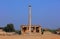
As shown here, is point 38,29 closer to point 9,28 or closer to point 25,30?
point 25,30

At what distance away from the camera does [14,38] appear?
16.5m

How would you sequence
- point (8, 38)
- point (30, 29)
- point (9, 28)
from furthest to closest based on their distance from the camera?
point (9, 28) < point (30, 29) < point (8, 38)

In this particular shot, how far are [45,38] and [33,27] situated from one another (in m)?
17.6

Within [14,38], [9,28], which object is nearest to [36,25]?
[9,28]

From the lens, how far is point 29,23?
34.0 m

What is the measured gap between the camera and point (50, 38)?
16.7 metres

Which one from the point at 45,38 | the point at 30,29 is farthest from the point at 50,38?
the point at 30,29

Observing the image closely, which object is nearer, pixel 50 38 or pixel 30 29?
pixel 50 38

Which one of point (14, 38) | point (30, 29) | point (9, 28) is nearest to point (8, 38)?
point (14, 38)

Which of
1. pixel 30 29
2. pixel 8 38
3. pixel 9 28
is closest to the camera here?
pixel 8 38

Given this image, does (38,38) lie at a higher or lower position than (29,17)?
lower

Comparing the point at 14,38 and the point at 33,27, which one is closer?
the point at 14,38

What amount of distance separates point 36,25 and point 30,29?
2.15 meters

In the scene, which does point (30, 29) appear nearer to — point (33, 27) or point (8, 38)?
point (33, 27)
